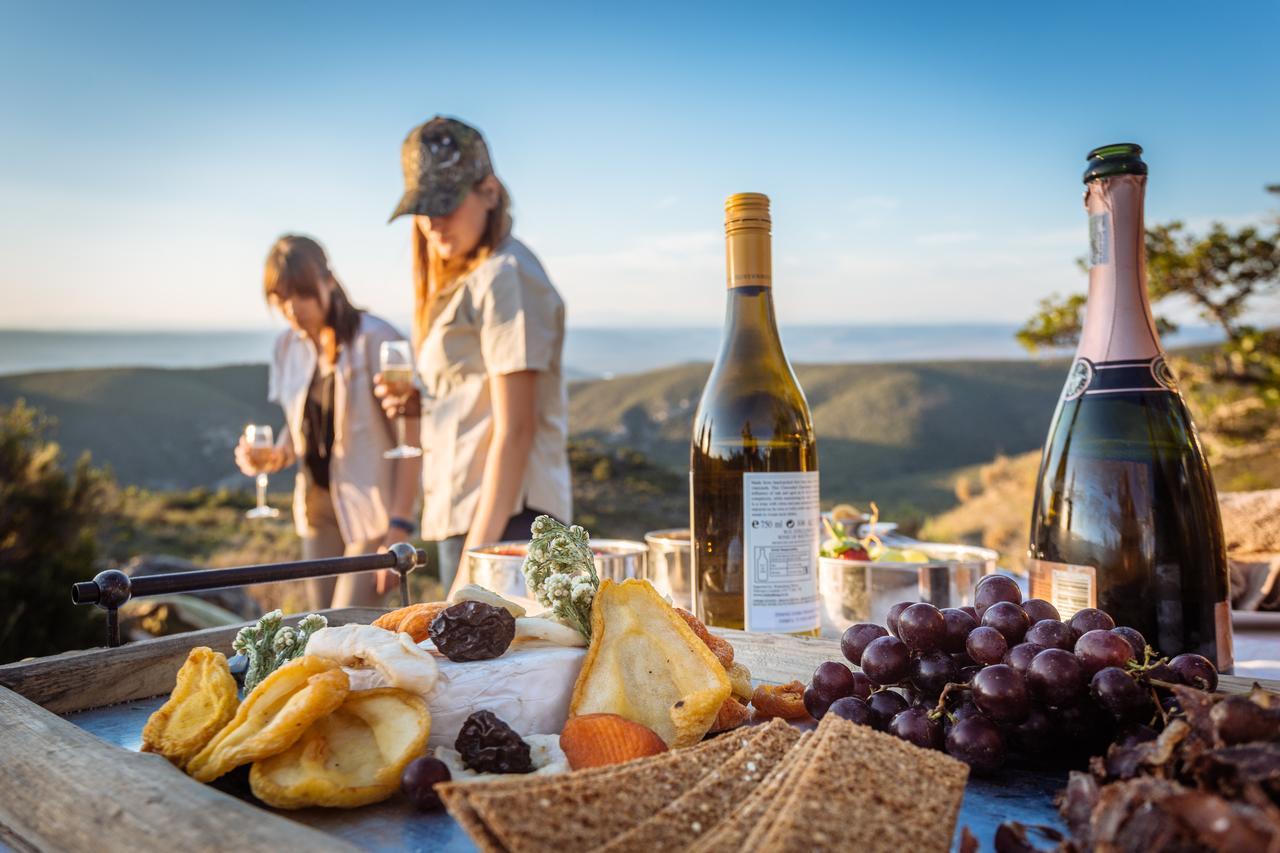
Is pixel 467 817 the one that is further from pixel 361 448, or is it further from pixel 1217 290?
pixel 1217 290

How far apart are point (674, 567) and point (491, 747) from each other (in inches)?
28.7

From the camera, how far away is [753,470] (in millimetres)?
1335

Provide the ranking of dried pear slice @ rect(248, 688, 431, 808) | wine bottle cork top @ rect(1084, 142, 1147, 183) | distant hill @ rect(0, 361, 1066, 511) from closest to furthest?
1. dried pear slice @ rect(248, 688, 431, 808)
2. wine bottle cork top @ rect(1084, 142, 1147, 183)
3. distant hill @ rect(0, 361, 1066, 511)

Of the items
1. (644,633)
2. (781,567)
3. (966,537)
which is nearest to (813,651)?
(781,567)

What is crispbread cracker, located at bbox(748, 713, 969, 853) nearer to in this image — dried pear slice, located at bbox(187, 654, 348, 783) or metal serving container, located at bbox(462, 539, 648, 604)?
dried pear slice, located at bbox(187, 654, 348, 783)

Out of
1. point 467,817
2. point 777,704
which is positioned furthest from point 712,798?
point 777,704

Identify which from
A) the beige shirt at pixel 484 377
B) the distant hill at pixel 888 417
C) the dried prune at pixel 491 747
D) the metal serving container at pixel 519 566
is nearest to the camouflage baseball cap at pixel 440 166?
the beige shirt at pixel 484 377

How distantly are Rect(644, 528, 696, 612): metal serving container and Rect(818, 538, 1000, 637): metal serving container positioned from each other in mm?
215

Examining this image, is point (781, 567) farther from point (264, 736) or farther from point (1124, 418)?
point (264, 736)

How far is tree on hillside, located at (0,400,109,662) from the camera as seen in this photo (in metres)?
4.38

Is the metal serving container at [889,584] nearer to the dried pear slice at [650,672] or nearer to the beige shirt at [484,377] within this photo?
the dried pear slice at [650,672]

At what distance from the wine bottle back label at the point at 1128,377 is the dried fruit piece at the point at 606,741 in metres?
0.81

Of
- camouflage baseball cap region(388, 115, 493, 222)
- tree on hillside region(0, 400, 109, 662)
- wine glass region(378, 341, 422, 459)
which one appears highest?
camouflage baseball cap region(388, 115, 493, 222)

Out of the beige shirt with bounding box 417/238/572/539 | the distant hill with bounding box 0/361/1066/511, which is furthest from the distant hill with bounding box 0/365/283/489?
the beige shirt with bounding box 417/238/572/539
